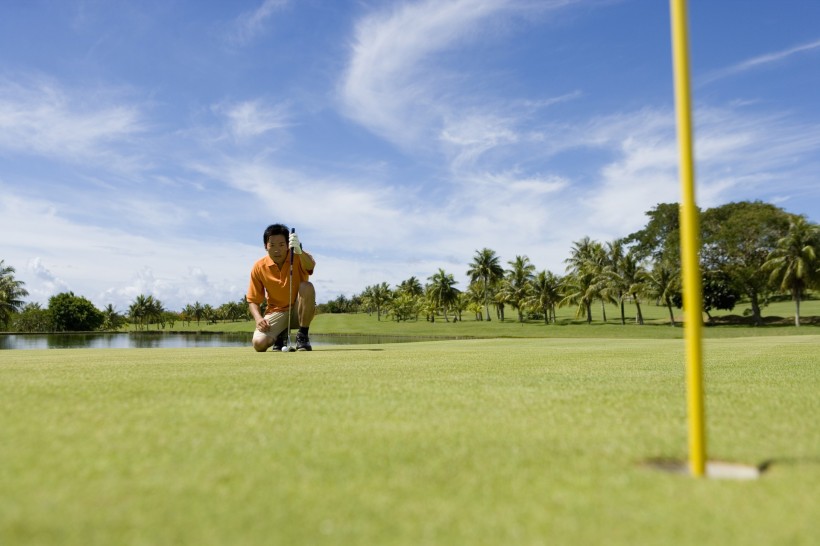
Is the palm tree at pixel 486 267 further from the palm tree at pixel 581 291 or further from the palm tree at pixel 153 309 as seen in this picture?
the palm tree at pixel 153 309

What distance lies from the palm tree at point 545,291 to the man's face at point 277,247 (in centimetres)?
6905

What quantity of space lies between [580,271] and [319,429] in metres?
76.4

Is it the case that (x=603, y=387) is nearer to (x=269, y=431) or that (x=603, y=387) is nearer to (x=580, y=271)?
(x=269, y=431)

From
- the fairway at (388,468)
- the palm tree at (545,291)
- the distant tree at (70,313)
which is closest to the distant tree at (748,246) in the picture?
the palm tree at (545,291)

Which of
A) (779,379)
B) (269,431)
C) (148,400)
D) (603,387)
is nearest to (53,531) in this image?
(269,431)

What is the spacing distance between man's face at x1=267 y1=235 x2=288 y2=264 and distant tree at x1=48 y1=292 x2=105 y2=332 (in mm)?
106546

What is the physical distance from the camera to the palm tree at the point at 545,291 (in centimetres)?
7656

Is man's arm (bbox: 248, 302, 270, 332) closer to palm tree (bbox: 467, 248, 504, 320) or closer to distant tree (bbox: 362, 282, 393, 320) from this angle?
palm tree (bbox: 467, 248, 504, 320)

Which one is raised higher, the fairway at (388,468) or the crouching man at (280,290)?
the crouching man at (280,290)

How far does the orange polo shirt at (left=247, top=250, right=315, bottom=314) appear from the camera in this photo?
10.6m

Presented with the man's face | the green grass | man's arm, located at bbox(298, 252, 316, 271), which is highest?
the man's face

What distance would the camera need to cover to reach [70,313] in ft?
327

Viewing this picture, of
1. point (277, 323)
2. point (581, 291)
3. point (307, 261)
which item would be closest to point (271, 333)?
point (277, 323)

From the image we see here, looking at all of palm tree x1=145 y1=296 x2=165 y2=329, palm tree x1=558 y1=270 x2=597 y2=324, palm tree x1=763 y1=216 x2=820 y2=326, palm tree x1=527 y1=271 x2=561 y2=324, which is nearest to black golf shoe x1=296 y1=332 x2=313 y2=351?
palm tree x1=763 y1=216 x2=820 y2=326
